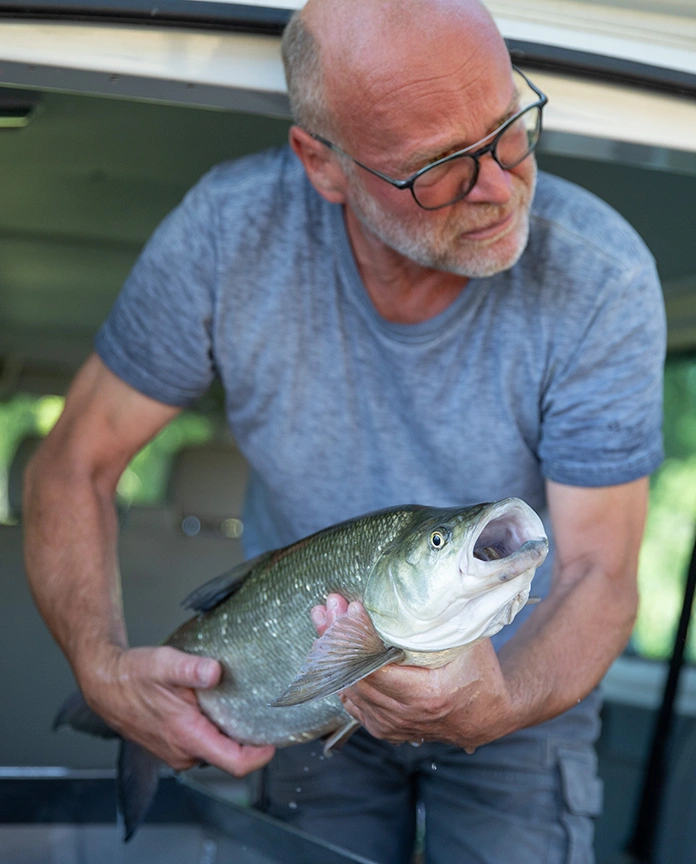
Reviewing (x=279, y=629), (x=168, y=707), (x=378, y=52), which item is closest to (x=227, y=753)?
(x=168, y=707)

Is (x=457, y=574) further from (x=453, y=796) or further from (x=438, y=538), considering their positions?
(x=453, y=796)

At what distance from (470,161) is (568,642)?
98cm

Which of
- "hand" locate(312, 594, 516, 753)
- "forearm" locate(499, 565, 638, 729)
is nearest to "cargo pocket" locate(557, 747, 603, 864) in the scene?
"forearm" locate(499, 565, 638, 729)

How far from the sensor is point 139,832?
2297 mm

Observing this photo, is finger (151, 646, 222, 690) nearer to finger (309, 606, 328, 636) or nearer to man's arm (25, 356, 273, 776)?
man's arm (25, 356, 273, 776)

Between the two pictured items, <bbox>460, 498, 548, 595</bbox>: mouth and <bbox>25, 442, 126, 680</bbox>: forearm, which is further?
<bbox>25, 442, 126, 680</bbox>: forearm

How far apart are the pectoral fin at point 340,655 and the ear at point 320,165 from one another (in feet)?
3.51

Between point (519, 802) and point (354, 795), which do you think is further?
point (354, 795)

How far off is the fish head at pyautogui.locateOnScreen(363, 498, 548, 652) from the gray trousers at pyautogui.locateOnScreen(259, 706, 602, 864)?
1.03 meters

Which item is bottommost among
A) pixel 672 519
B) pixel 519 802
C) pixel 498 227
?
pixel 519 802

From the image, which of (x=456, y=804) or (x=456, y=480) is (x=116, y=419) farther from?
(x=456, y=804)

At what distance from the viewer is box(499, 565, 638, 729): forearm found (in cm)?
188

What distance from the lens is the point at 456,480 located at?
229cm

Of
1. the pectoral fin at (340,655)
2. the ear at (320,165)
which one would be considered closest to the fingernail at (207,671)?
the pectoral fin at (340,655)
